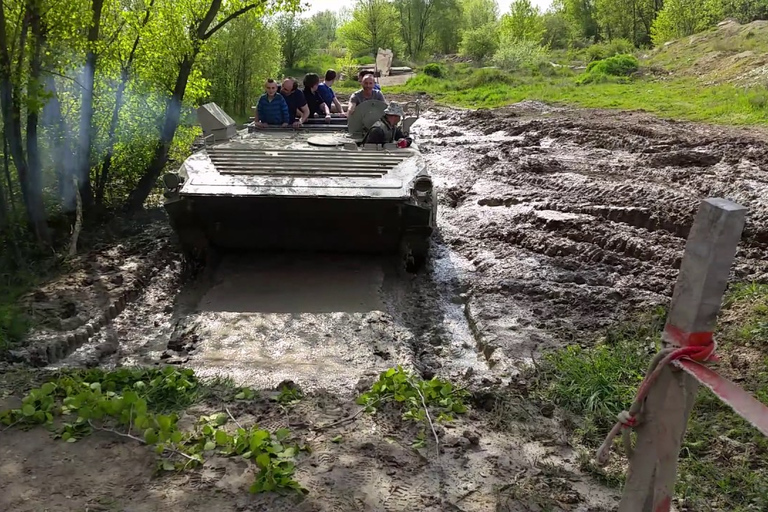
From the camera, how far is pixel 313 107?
9570 millimetres

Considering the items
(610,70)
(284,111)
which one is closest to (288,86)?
(284,111)

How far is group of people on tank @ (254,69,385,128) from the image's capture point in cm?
854

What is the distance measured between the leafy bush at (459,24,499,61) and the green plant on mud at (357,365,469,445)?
134 feet

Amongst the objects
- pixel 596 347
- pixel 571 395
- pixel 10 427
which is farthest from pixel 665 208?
pixel 10 427

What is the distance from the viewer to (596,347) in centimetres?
480

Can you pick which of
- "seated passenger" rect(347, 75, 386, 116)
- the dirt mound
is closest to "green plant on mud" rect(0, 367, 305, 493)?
"seated passenger" rect(347, 75, 386, 116)

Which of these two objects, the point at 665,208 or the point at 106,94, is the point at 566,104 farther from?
the point at 106,94

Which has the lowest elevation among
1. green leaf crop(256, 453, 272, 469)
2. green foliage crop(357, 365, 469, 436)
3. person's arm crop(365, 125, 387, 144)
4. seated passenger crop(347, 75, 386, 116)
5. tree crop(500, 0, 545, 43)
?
green foliage crop(357, 365, 469, 436)

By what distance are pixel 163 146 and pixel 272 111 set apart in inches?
57.0

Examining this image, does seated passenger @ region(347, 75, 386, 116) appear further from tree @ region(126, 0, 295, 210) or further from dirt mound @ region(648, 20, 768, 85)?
dirt mound @ region(648, 20, 768, 85)

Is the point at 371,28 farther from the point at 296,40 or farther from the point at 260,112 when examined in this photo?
the point at 260,112

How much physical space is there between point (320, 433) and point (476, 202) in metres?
6.35

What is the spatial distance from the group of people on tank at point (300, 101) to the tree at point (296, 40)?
86.6ft

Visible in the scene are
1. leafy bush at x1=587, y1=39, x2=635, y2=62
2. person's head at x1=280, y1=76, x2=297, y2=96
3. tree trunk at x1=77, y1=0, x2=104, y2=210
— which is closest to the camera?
tree trunk at x1=77, y1=0, x2=104, y2=210
